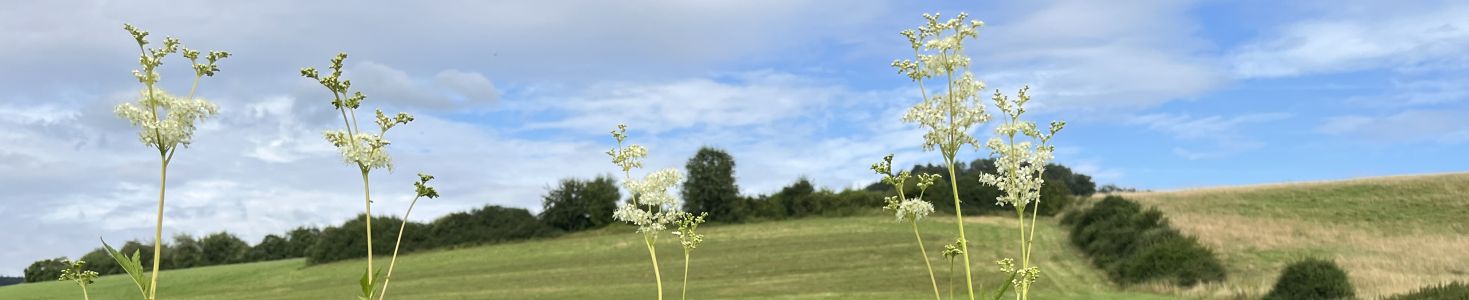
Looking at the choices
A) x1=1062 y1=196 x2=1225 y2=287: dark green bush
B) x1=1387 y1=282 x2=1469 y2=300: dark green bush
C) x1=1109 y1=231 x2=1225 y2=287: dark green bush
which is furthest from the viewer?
x1=1062 y1=196 x2=1225 y2=287: dark green bush

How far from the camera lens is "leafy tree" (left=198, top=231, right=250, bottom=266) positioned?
5153cm

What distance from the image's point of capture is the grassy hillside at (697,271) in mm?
27125

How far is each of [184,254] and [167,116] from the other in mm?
55167

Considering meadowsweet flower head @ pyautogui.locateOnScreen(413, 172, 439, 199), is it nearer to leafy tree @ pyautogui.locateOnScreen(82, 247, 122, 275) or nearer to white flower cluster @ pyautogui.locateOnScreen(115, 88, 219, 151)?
white flower cluster @ pyautogui.locateOnScreen(115, 88, 219, 151)

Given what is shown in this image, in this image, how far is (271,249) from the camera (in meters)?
53.8

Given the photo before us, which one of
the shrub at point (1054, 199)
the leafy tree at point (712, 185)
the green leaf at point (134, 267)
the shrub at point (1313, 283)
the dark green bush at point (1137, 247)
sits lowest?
the shrub at point (1313, 283)

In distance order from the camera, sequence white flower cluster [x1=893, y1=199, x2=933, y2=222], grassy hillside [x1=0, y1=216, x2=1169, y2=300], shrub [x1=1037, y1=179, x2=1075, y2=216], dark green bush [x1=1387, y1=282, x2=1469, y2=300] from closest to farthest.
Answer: white flower cluster [x1=893, y1=199, x2=933, y2=222] < dark green bush [x1=1387, y1=282, x2=1469, y2=300] < grassy hillside [x1=0, y1=216, x2=1169, y2=300] < shrub [x1=1037, y1=179, x2=1075, y2=216]

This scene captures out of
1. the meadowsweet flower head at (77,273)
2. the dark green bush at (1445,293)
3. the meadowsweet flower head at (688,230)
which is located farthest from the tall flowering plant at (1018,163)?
the dark green bush at (1445,293)

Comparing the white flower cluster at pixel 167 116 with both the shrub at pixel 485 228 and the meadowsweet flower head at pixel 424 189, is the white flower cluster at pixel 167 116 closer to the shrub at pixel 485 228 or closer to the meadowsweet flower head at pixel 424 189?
the meadowsweet flower head at pixel 424 189

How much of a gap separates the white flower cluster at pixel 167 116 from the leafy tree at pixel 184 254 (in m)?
54.7

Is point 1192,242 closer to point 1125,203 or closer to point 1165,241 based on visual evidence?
point 1165,241

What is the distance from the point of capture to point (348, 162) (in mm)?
3654

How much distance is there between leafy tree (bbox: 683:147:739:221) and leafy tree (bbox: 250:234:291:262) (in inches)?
1004

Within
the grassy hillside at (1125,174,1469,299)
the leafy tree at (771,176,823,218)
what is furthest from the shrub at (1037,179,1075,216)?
the leafy tree at (771,176,823,218)
